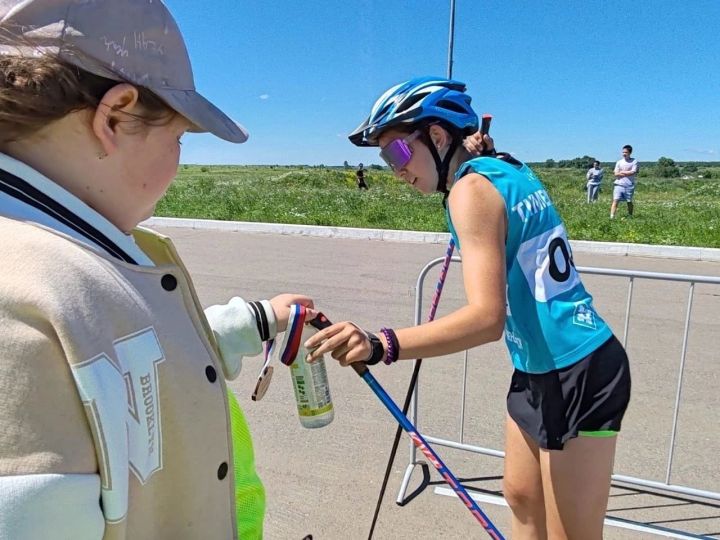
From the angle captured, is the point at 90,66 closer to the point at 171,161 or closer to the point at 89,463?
the point at 171,161

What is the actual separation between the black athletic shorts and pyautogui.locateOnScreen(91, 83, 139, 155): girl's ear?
157cm

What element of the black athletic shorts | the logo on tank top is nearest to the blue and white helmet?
the logo on tank top

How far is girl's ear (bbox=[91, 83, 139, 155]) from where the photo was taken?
88 centimetres

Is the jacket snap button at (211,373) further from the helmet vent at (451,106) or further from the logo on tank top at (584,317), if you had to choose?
the helmet vent at (451,106)

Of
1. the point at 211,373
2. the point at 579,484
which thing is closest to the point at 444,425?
the point at 579,484

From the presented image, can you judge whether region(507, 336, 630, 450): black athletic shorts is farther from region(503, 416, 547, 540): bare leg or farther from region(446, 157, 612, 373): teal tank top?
region(503, 416, 547, 540): bare leg

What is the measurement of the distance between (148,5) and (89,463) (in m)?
0.72

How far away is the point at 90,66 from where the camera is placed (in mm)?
855

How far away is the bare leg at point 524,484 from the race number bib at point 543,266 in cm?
62

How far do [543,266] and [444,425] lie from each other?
2.33m

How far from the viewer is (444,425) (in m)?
3.94

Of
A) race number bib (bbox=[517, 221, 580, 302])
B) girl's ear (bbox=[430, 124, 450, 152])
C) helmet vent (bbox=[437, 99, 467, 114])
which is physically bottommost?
race number bib (bbox=[517, 221, 580, 302])

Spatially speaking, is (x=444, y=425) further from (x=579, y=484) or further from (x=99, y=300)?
(x=99, y=300)

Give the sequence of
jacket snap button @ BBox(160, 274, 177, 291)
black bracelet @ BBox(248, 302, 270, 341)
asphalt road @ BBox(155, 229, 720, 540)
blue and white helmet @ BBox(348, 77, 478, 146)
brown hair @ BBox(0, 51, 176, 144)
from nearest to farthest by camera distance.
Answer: brown hair @ BBox(0, 51, 176, 144), jacket snap button @ BBox(160, 274, 177, 291), black bracelet @ BBox(248, 302, 270, 341), blue and white helmet @ BBox(348, 77, 478, 146), asphalt road @ BBox(155, 229, 720, 540)
